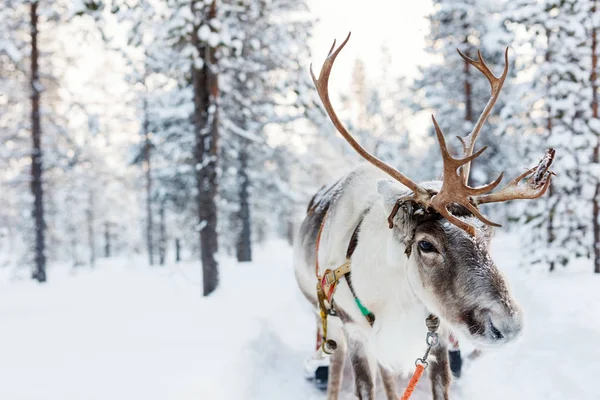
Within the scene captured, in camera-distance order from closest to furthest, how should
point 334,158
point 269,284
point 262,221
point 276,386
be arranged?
point 276,386, point 269,284, point 262,221, point 334,158

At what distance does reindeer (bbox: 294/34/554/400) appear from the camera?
2.18 meters

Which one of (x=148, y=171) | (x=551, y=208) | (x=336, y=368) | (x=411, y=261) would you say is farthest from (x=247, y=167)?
(x=411, y=261)

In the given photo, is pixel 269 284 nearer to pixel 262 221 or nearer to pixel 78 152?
pixel 78 152

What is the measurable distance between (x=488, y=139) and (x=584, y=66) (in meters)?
8.07

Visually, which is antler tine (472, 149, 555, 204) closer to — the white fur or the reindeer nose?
the white fur

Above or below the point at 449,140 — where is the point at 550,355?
below

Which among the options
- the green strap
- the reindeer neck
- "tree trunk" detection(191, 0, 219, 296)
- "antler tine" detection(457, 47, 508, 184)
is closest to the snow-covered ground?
"tree trunk" detection(191, 0, 219, 296)

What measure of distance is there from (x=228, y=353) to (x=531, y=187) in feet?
11.4

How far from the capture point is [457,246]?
2.25 metres

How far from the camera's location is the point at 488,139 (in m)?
15.0

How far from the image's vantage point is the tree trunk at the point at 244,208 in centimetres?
1605

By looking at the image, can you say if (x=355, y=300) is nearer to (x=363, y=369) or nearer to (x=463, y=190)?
(x=363, y=369)

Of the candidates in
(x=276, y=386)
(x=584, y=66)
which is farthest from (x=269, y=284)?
(x=584, y=66)

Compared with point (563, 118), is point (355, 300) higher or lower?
lower
